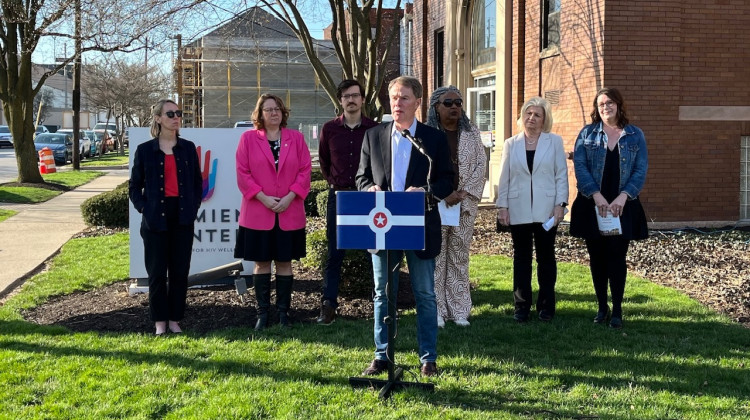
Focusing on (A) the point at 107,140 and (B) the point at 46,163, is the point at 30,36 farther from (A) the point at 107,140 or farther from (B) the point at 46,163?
(A) the point at 107,140

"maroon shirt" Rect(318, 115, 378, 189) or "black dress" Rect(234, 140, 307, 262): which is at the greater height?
"maroon shirt" Rect(318, 115, 378, 189)

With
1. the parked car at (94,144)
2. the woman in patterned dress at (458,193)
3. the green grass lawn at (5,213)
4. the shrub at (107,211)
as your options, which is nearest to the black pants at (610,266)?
the woman in patterned dress at (458,193)

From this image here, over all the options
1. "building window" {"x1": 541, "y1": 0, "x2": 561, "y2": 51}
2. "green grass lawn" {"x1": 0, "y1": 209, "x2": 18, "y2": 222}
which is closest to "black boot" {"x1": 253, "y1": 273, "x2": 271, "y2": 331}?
"building window" {"x1": 541, "y1": 0, "x2": 561, "y2": 51}

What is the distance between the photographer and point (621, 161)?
21.5 ft

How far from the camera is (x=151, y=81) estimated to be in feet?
175

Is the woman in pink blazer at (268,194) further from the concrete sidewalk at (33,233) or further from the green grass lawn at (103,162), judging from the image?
the green grass lawn at (103,162)

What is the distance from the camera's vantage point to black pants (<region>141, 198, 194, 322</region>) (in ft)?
21.0

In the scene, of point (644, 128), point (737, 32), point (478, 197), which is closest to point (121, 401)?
point (478, 197)

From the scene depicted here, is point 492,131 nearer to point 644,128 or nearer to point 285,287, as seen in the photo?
point 644,128

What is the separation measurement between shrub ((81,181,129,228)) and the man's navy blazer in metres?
9.71

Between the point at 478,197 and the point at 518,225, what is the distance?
0.49 meters

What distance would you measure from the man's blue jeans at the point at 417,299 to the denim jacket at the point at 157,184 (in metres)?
1.98

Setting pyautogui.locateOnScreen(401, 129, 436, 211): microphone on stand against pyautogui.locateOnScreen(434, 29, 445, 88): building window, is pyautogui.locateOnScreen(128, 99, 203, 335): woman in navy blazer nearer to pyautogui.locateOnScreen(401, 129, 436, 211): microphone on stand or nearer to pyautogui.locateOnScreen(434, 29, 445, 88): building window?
pyautogui.locateOnScreen(401, 129, 436, 211): microphone on stand

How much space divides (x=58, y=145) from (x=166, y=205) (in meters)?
34.7
